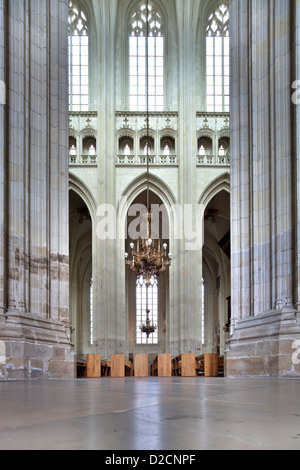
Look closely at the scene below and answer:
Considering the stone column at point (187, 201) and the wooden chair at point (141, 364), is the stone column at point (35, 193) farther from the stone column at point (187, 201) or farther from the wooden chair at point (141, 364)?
the stone column at point (187, 201)

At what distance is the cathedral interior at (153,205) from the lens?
26.0ft

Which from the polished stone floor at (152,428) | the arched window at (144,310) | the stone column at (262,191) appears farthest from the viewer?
the arched window at (144,310)

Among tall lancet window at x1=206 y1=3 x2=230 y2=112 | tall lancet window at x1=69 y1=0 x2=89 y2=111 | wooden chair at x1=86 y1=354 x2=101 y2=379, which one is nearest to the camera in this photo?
wooden chair at x1=86 y1=354 x2=101 y2=379

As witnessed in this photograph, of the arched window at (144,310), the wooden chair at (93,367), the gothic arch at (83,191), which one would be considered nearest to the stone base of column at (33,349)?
the wooden chair at (93,367)

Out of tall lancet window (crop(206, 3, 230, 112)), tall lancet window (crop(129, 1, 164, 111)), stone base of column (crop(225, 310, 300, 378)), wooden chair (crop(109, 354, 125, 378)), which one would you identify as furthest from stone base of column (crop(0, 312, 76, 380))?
tall lancet window (crop(206, 3, 230, 112))

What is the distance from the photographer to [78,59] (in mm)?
27547

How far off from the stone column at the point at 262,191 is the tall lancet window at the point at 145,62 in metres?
14.2

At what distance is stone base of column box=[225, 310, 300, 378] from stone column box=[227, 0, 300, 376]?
2cm

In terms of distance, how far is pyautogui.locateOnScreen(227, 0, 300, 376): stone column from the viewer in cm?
1022

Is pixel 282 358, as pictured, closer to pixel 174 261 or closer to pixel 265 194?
pixel 265 194

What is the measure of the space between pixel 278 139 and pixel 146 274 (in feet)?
34.9

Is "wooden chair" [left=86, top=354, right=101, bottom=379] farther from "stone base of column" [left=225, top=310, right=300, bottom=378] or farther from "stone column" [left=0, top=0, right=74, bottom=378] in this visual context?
"stone base of column" [left=225, top=310, right=300, bottom=378]

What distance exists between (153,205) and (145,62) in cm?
782

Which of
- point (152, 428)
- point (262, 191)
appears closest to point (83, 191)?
point (262, 191)
